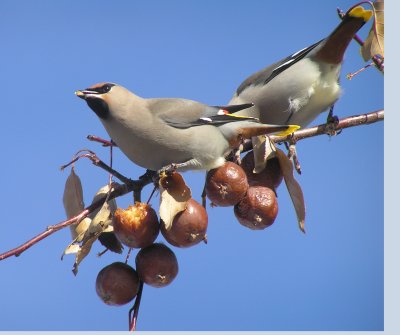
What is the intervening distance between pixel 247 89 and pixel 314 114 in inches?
20.2

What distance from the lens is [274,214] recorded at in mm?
2354

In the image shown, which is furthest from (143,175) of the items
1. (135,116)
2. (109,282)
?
(109,282)

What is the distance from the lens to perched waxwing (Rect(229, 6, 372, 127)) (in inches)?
143

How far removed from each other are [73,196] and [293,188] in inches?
38.9

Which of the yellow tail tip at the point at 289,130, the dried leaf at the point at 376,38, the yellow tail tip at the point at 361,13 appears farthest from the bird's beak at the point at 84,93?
the yellow tail tip at the point at 361,13

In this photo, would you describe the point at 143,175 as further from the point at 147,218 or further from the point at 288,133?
the point at 288,133

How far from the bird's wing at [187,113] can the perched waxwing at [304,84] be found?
2.22ft

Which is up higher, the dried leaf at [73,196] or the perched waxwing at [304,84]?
the perched waxwing at [304,84]

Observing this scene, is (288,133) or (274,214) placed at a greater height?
(288,133)

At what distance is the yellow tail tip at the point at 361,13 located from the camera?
3420 mm

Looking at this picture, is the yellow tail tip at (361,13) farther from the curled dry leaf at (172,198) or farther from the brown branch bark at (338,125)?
the curled dry leaf at (172,198)

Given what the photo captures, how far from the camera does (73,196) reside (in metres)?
2.58

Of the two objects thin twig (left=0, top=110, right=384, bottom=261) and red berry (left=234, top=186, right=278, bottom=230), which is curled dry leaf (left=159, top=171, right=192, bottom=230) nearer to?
thin twig (left=0, top=110, right=384, bottom=261)

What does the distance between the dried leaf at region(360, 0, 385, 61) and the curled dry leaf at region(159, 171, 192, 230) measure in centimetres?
128
